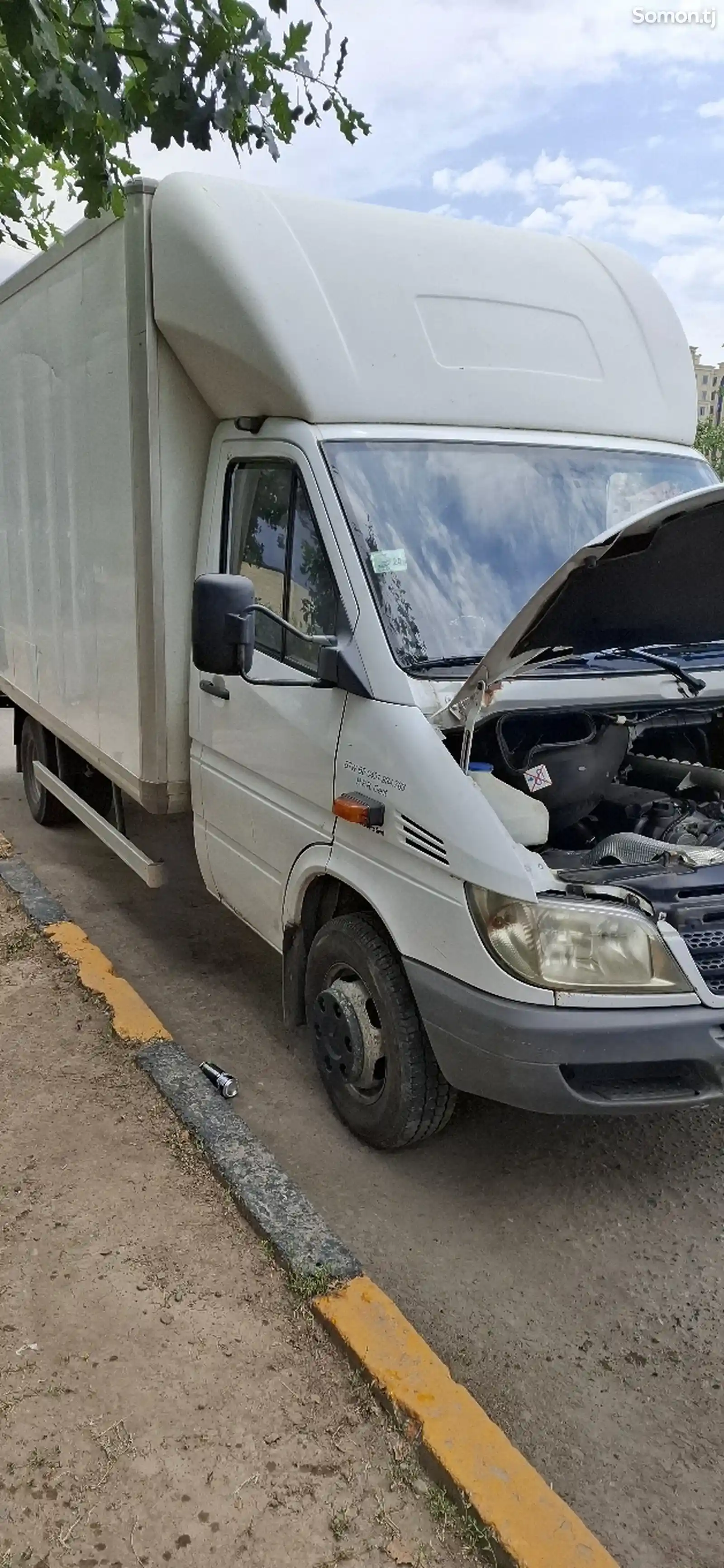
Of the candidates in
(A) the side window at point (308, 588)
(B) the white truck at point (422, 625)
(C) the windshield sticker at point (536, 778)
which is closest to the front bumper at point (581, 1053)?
(B) the white truck at point (422, 625)

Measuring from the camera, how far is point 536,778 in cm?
329

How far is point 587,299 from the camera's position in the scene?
4176mm

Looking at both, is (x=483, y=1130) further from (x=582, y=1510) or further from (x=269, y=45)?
(x=269, y=45)

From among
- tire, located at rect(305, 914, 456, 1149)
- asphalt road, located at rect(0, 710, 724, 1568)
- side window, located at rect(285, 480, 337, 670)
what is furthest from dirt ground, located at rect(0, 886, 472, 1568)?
side window, located at rect(285, 480, 337, 670)

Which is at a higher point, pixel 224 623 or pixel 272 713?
pixel 224 623

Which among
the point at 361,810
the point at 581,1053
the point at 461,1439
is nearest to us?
the point at 461,1439

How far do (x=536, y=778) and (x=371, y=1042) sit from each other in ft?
3.30

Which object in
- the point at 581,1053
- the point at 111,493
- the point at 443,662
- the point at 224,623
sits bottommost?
the point at 581,1053

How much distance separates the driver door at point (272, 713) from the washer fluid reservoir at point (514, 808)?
0.52 metres

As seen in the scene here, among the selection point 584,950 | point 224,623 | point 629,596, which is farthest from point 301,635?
point 584,950

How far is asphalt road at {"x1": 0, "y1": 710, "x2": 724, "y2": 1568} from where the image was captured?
2473 millimetres

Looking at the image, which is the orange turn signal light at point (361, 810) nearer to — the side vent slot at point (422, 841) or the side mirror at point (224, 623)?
the side vent slot at point (422, 841)

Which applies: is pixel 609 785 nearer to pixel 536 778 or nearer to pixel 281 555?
pixel 536 778

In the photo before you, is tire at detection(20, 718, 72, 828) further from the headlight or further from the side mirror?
the headlight
